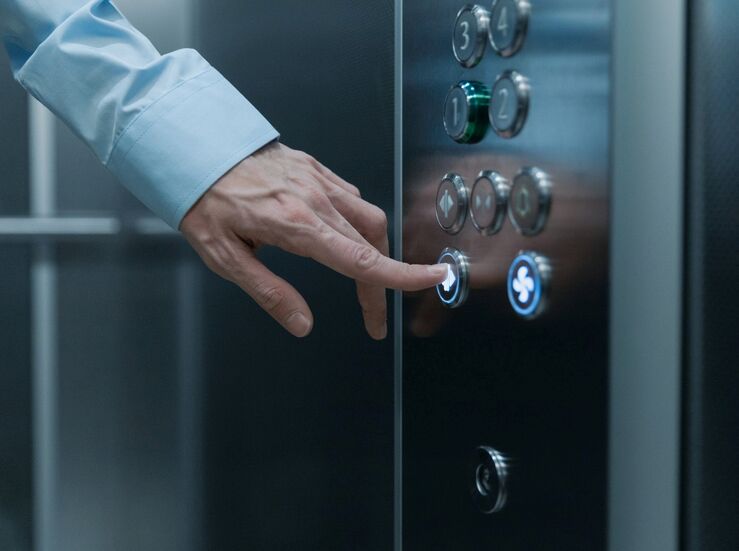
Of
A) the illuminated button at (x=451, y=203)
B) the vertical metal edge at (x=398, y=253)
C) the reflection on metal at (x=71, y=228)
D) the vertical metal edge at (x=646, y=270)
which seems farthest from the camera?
the reflection on metal at (x=71, y=228)

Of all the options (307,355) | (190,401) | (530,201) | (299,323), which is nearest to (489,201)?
(530,201)

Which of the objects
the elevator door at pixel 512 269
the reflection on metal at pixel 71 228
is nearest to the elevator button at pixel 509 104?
the elevator door at pixel 512 269

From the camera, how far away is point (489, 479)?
47 cm

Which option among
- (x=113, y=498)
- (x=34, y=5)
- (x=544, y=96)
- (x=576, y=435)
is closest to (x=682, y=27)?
(x=544, y=96)

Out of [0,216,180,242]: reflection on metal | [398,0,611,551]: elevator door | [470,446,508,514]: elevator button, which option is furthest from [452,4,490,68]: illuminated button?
[0,216,180,242]: reflection on metal

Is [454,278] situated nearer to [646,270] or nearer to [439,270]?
[439,270]

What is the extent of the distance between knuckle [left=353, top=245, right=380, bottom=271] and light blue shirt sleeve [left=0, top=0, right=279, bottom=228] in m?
0.10

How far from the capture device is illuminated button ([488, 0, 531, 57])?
419 mm

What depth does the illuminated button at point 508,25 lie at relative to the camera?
419mm

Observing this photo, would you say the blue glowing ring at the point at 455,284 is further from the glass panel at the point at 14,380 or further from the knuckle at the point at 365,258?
the glass panel at the point at 14,380

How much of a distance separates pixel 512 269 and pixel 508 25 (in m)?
0.12

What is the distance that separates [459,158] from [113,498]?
1.79 ft

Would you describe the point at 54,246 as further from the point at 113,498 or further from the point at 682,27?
the point at 682,27

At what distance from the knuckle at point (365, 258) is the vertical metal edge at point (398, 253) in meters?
0.12
